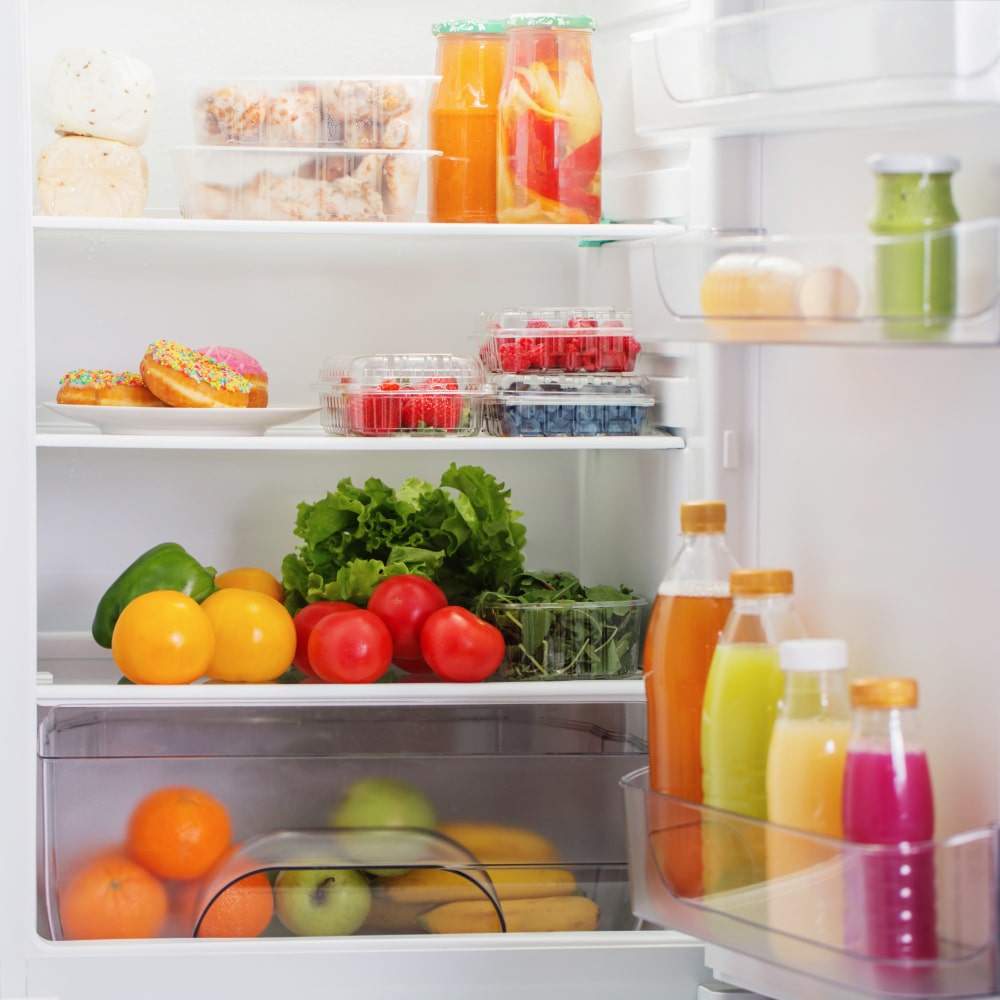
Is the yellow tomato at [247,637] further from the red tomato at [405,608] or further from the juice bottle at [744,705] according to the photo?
the juice bottle at [744,705]

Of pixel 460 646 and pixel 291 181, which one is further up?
pixel 291 181

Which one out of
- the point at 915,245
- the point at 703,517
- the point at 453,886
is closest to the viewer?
the point at 915,245

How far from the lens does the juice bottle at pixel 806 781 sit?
3.30ft

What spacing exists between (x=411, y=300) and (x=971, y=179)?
1.25 metres

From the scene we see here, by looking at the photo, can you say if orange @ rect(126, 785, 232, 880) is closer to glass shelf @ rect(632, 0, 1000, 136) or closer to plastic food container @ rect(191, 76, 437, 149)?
plastic food container @ rect(191, 76, 437, 149)

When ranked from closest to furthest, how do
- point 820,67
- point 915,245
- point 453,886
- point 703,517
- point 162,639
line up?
point 915,245
point 820,67
point 703,517
point 162,639
point 453,886

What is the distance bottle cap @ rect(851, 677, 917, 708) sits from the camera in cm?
95

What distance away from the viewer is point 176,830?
1.65m

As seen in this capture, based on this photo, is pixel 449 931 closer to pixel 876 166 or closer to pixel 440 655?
pixel 440 655

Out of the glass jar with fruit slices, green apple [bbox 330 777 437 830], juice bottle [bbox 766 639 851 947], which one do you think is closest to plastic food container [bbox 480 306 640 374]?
the glass jar with fruit slices

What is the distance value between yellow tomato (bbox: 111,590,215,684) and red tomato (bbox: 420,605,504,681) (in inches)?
11.0

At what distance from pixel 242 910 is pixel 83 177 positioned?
0.96 m

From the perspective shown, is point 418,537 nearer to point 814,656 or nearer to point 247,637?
point 247,637

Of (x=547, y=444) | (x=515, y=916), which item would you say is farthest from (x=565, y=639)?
(x=515, y=916)
